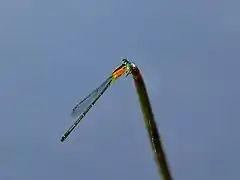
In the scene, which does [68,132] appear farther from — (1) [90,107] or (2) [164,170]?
(2) [164,170]

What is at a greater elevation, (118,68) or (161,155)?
(118,68)

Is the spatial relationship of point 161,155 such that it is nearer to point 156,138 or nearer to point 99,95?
point 156,138

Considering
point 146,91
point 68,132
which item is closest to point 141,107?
point 146,91

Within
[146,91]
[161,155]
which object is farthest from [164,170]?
[146,91]

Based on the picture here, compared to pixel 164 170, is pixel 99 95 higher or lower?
higher

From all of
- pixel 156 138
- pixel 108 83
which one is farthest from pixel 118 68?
pixel 156 138

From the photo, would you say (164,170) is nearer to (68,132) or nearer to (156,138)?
(156,138)

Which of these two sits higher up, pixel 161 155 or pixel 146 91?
pixel 146 91
